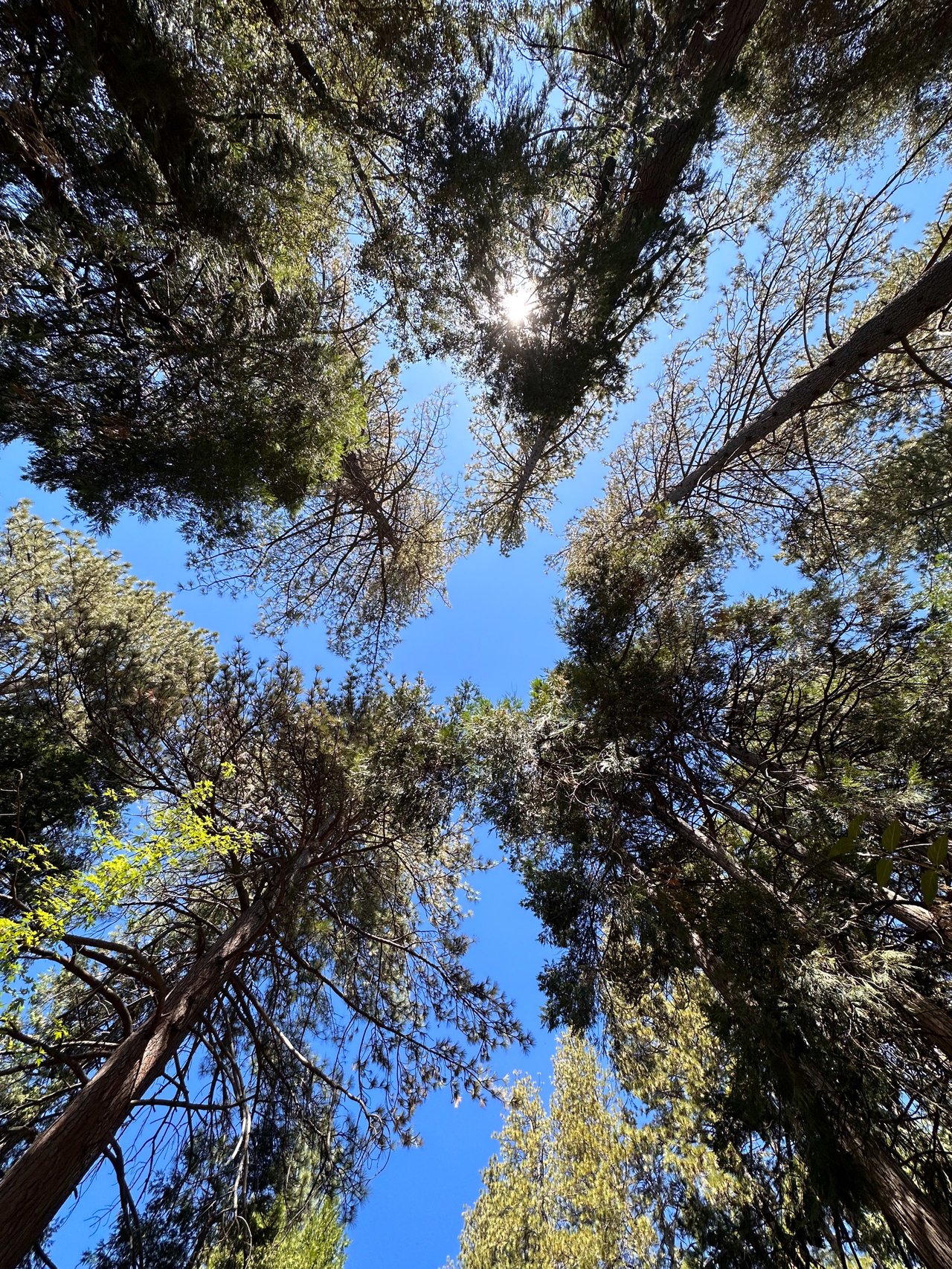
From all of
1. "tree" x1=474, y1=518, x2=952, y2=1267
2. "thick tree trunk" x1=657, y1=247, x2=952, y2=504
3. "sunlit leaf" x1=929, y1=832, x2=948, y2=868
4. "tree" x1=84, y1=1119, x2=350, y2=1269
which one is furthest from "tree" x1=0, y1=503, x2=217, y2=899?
"thick tree trunk" x1=657, y1=247, x2=952, y2=504

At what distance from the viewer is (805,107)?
23.7 ft

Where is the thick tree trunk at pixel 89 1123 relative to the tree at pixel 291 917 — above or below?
below

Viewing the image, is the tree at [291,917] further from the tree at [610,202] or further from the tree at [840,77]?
the tree at [840,77]

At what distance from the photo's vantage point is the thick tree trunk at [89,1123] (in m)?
2.71

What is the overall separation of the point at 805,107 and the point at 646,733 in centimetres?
923

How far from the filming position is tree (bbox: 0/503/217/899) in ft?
20.8

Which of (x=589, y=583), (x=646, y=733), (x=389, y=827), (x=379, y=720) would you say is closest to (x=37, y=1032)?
(x=389, y=827)

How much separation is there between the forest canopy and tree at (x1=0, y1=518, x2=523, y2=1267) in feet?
0.20

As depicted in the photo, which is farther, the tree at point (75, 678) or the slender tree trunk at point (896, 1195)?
the tree at point (75, 678)

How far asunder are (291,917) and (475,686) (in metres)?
3.57

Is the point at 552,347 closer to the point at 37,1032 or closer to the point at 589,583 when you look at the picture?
the point at 589,583

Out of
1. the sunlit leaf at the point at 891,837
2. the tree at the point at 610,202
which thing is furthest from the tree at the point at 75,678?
the sunlit leaf at the point at 891,837

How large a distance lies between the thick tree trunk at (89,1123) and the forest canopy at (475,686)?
25 mm

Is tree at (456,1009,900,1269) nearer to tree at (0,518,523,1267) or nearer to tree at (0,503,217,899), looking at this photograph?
tree at (0,518,523,1267)
